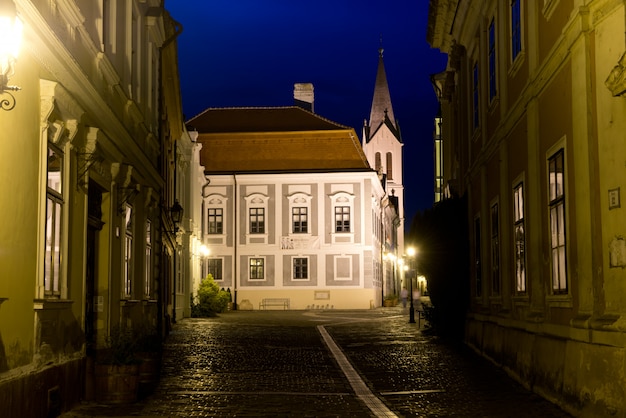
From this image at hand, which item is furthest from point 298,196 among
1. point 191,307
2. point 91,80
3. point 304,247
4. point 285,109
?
point 91,80

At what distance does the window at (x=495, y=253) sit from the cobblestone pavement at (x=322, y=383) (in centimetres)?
143

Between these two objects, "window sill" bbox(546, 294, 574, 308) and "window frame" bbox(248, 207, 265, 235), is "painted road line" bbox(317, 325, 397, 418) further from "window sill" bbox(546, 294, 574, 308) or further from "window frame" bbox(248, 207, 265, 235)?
"window frame" bbox(248, 207, 265, 235)

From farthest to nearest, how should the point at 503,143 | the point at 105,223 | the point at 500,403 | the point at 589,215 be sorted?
the point at 503,143
the point at 105,223
the point at 500,403
the point at 589,215

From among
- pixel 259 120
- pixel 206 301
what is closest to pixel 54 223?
pixel 206 301

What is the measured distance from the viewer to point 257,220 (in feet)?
172

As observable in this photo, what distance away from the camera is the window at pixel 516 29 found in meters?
14.0

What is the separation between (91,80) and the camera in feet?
36.4

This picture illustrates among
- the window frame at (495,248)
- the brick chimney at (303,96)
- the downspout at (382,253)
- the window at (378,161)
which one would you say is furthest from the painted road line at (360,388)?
the window at (378,161)

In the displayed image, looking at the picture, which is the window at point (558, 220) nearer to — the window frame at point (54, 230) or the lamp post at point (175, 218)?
the window frame at point (54, 230)

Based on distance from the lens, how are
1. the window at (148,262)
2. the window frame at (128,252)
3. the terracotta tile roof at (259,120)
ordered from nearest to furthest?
1. the window frame at (128,252)
2. the window at (148,262)
3. the terracotta tile roof at (259,120)

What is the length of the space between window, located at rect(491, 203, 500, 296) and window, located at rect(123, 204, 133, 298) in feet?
21.5

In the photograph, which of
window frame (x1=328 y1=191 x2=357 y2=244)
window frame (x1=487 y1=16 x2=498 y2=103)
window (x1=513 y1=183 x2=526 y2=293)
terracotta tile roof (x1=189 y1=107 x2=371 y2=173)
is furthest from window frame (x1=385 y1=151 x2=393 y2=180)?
window (x1=513 y1=183 x2=526 y2=293)

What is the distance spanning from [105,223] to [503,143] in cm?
677

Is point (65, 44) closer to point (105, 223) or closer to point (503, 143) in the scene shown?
point (105, 223)
